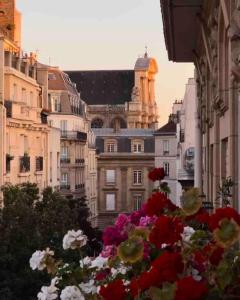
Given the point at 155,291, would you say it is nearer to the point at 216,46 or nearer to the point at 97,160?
the point at 216,46

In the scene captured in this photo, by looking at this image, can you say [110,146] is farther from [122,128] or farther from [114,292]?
[114,292]

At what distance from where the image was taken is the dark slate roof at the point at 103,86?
119062 mm

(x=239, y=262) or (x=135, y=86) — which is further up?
(x=135, y=86)

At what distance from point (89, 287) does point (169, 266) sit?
1.10 meters

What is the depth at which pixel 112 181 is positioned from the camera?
8794cm

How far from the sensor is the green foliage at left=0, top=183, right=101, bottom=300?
22047mm

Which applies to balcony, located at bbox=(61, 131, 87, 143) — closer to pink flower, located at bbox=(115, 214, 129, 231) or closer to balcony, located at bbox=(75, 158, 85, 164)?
balcony, located at bbox=(75, 158, 85, 164)

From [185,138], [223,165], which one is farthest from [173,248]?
[185,138]

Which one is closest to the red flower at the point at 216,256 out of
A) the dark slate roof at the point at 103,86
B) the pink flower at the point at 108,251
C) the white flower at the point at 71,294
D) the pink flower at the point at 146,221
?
the white flower at the point at 71,294

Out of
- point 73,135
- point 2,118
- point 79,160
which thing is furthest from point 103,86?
point 2,118

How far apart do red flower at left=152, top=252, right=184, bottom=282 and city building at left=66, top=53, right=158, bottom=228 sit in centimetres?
7936

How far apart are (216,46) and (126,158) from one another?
246ft

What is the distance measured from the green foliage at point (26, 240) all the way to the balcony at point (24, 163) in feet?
38.1

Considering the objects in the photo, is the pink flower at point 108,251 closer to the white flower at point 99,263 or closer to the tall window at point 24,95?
the white flower at point 99,263
